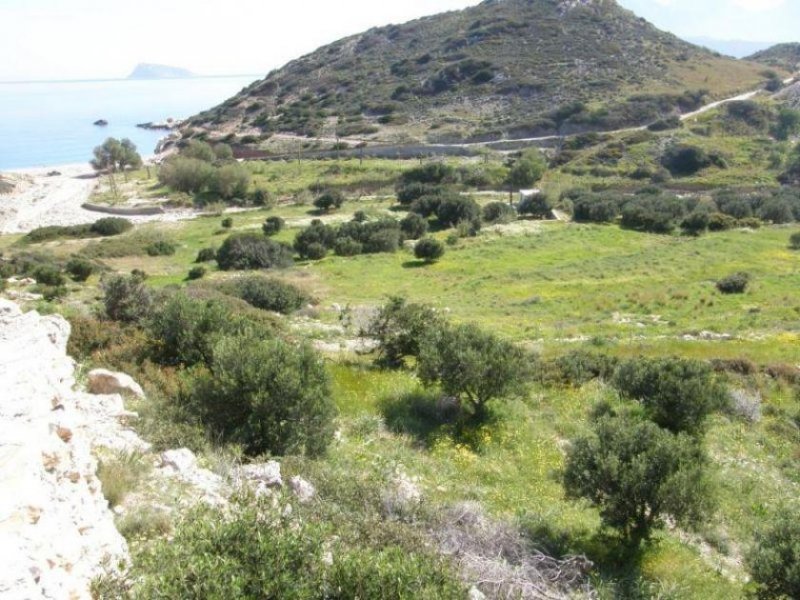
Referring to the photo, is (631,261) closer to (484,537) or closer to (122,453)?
(484,537)

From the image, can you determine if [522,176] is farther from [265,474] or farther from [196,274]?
[265,474]

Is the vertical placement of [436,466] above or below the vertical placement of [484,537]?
below

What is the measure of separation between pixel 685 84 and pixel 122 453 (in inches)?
4973

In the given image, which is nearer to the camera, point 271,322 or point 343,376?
point 343,376

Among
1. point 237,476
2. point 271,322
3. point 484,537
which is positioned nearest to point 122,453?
point 237,476

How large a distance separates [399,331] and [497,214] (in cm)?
3635

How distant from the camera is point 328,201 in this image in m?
56.4

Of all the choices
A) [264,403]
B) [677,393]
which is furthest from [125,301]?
[677,393]

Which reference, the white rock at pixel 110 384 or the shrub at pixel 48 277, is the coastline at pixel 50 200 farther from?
the white rock at pixel 110 384

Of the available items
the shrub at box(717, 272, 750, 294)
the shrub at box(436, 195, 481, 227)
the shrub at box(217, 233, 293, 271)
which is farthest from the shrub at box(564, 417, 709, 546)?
the shrub at box(436, 195, 481, 227)

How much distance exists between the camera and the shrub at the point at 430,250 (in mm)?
37906

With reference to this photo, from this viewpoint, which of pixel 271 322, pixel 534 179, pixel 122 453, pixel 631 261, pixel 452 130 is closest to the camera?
pixel 122 453

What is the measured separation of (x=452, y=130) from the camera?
9556 centimetres

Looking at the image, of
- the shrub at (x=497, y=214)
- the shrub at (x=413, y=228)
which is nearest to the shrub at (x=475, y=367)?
the shrub at (x=413, y=228)
